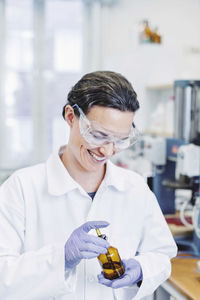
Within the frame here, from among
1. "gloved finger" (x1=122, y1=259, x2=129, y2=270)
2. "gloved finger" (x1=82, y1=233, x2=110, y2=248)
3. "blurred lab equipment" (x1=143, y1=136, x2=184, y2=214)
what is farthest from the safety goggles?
"blurred lab equipment" (x1=143, y1=136, x2=184, y2=214)

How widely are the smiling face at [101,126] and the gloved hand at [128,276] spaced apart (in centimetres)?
37

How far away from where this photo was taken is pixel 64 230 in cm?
132

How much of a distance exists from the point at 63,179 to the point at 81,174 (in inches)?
3.3

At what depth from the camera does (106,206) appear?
1378mm

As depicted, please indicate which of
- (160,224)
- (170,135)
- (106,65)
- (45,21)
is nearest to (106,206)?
(160,224)

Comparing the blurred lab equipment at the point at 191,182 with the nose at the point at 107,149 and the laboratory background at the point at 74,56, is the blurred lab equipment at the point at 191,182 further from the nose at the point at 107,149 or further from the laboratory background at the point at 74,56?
the laboratory background at the point at 74,56

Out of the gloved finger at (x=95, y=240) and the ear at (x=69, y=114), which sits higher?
the ear at (x=69, y=114)

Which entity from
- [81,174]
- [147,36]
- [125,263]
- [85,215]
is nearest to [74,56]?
[147,36]

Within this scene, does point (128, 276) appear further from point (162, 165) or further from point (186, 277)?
point (162, 165)

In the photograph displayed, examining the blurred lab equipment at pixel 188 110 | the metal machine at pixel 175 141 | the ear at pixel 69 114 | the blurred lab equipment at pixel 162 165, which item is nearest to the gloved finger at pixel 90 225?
the ear at pixel 69 114

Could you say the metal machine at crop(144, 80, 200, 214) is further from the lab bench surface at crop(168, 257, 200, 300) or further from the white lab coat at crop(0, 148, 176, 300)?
the white lab coat at crop(0, 148, 176, 300)

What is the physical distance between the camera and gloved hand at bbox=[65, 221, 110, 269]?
113cm

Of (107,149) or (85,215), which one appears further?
(85,215)

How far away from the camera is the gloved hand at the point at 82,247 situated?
1128 mm
